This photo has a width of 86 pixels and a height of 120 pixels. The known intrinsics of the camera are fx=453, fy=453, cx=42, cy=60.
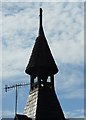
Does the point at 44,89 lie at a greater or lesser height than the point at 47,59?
lesser

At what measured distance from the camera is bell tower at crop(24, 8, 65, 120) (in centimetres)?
2982

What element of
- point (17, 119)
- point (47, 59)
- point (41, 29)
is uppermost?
point (41, 29)

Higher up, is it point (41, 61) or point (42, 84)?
point (41, 61)

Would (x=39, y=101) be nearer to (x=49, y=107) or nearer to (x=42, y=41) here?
(x=49, y=107)

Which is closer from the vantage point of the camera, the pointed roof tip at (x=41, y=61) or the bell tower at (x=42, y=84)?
the bell tower at (x=42, y=84)

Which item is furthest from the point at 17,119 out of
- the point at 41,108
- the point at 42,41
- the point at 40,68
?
the point at 42,41

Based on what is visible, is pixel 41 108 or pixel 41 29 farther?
pixel 41 29

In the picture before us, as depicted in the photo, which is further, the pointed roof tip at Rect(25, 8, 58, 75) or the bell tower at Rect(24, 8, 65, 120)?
the pointed roof tip at Rect(25, 8, 58, 75)

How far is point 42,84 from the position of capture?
31.5 m

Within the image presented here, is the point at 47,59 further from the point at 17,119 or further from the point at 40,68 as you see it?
the point at 17,119

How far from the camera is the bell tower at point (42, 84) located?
29816 millimetres

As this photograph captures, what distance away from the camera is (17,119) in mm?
29812

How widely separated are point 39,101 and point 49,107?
79 cm

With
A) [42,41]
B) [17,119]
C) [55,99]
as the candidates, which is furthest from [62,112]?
[42,41]
